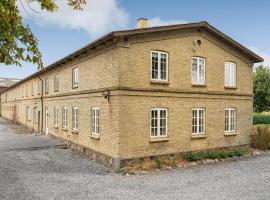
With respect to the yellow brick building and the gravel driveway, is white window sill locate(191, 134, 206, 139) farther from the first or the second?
the gravel driveway

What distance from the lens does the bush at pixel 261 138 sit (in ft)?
67.7

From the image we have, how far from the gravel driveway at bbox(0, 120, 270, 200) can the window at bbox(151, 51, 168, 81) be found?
5.19m

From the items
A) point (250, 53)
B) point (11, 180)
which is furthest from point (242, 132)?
point (11, 180)

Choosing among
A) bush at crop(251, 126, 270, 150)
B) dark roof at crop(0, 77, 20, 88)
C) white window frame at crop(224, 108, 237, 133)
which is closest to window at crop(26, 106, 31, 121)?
A: white window frame at crop(224, 108, 237, 133)

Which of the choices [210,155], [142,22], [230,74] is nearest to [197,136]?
[210,155]

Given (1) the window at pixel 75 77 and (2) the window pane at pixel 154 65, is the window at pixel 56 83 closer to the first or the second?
(1) the window at pixel 75 77

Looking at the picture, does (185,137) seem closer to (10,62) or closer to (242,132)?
(242,132)

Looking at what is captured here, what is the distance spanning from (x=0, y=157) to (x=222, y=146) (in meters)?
14.1

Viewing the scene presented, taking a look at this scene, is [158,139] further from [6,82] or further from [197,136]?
[6,82]

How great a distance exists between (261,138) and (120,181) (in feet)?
42.7

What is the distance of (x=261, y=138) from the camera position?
20.7 metres

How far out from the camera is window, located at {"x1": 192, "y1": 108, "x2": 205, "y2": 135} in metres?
17.3

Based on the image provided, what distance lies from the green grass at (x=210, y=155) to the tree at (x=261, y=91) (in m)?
44.6

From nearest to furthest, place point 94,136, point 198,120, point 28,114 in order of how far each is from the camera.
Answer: point 94,136 → point 198,120 → point 28,114
